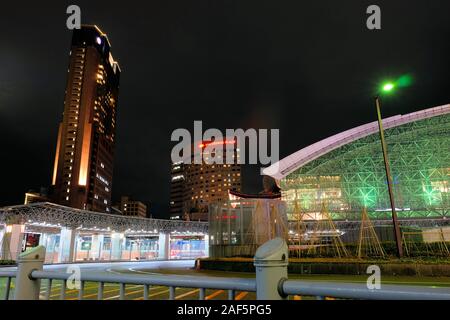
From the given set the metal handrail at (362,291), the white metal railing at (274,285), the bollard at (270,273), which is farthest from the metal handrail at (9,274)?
the metal handrail at (362,291)

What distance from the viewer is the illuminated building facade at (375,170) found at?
47.9m

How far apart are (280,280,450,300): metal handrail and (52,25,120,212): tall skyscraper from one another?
391 ft

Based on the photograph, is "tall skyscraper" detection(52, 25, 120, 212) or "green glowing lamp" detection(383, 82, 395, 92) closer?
"green glowing lamp" detection(383, 82, 395, 92)

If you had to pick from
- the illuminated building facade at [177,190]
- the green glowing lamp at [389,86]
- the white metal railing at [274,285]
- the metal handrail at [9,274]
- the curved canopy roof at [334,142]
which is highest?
the illuminated building facade at [177,190]

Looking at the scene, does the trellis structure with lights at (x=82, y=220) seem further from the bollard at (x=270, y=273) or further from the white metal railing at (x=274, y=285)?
the bollard at (x=270, y=273)

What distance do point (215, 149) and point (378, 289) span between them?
176 m

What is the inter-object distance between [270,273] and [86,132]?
424 ft

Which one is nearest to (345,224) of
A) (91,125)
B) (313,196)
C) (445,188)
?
(313,196)

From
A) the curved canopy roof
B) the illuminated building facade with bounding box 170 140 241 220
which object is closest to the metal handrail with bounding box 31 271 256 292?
the curved canopy roof

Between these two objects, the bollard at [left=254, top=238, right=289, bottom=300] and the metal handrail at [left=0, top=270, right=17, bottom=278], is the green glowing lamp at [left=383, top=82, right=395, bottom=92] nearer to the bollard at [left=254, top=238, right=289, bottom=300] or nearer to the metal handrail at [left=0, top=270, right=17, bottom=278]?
Answer: the bollard at [left=254, top=238, right=289, bottom=300]

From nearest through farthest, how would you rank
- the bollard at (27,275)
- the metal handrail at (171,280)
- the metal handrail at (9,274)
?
the metal handrail at (171,280)
the bollard at (27,275)
the metal handrail at (9,274)

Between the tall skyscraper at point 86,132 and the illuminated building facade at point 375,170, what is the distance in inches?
3331

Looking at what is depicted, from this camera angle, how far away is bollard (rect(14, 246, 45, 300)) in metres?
4.30
